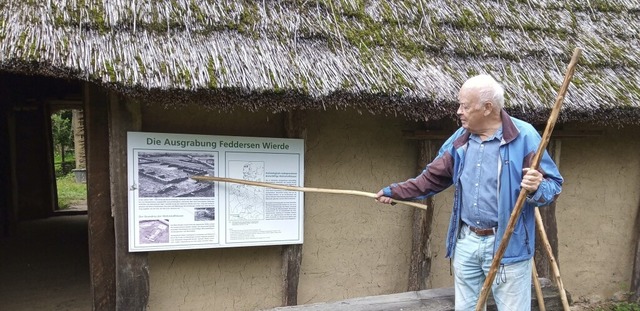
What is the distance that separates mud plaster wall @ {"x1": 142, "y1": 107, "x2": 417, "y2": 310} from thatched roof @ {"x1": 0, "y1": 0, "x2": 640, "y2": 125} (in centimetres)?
37

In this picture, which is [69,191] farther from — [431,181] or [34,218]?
[431,181]

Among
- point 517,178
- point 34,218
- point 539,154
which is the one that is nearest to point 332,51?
point 517,178

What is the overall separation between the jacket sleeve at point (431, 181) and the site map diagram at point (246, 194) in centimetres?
100

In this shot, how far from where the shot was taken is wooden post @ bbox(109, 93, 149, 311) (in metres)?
2.82

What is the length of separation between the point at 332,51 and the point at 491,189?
1.41 m

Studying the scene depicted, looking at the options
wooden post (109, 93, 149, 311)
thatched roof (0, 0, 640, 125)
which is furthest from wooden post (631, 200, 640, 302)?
wooden post (109, 93, 149, 311)

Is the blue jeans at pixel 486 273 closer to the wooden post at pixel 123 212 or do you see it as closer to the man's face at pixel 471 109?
the man's face at pixel 471 109

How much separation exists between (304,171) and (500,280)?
5.12 feet

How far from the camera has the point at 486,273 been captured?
7.27 feet

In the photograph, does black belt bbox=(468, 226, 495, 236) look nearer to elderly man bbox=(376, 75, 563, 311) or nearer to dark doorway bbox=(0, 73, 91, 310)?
elderly man bbox=(376, 75, 563, 311)

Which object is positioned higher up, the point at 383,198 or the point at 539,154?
the point at 539,154

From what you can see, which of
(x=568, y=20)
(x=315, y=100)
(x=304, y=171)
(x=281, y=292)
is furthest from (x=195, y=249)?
(x=568, y=20)

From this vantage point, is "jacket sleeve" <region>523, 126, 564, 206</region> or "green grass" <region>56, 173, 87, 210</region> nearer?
"jacket sleeve" <region>523, 126, 564, 206</region>

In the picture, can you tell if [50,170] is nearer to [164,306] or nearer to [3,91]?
[3,91]
